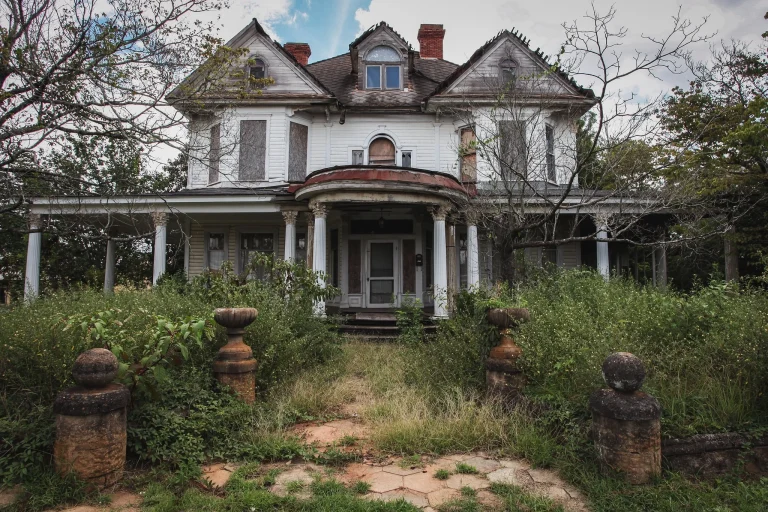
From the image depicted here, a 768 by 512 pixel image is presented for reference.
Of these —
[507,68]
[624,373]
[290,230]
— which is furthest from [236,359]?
[507,68]

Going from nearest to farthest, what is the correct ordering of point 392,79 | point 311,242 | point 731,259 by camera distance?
point 311,242 < point 731,259 < point 392,79

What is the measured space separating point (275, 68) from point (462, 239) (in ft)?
24.6

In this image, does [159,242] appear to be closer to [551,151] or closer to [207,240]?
[207,240]

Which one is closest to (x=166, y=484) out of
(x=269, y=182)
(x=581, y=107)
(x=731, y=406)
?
(x=731, y=406)

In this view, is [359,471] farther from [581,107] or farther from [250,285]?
[581,107]

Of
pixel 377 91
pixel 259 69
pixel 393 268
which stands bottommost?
pixel 393 268

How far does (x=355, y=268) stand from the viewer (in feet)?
42.7

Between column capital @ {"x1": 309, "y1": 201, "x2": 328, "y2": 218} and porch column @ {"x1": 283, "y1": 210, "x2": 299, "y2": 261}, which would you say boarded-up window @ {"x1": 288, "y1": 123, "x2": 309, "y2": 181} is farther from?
column capital @ {"x1": 309, "y1": 201, "x2": 328, "y2": 218}

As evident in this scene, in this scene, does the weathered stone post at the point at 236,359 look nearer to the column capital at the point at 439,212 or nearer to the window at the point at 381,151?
the column capital at the point at 439,212

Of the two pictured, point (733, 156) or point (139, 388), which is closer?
point (139, 388)

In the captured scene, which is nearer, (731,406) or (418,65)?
(731,406)

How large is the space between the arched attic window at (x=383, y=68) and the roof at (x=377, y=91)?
306mm

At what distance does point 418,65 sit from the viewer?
16.2m

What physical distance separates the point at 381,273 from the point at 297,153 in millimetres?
4303
